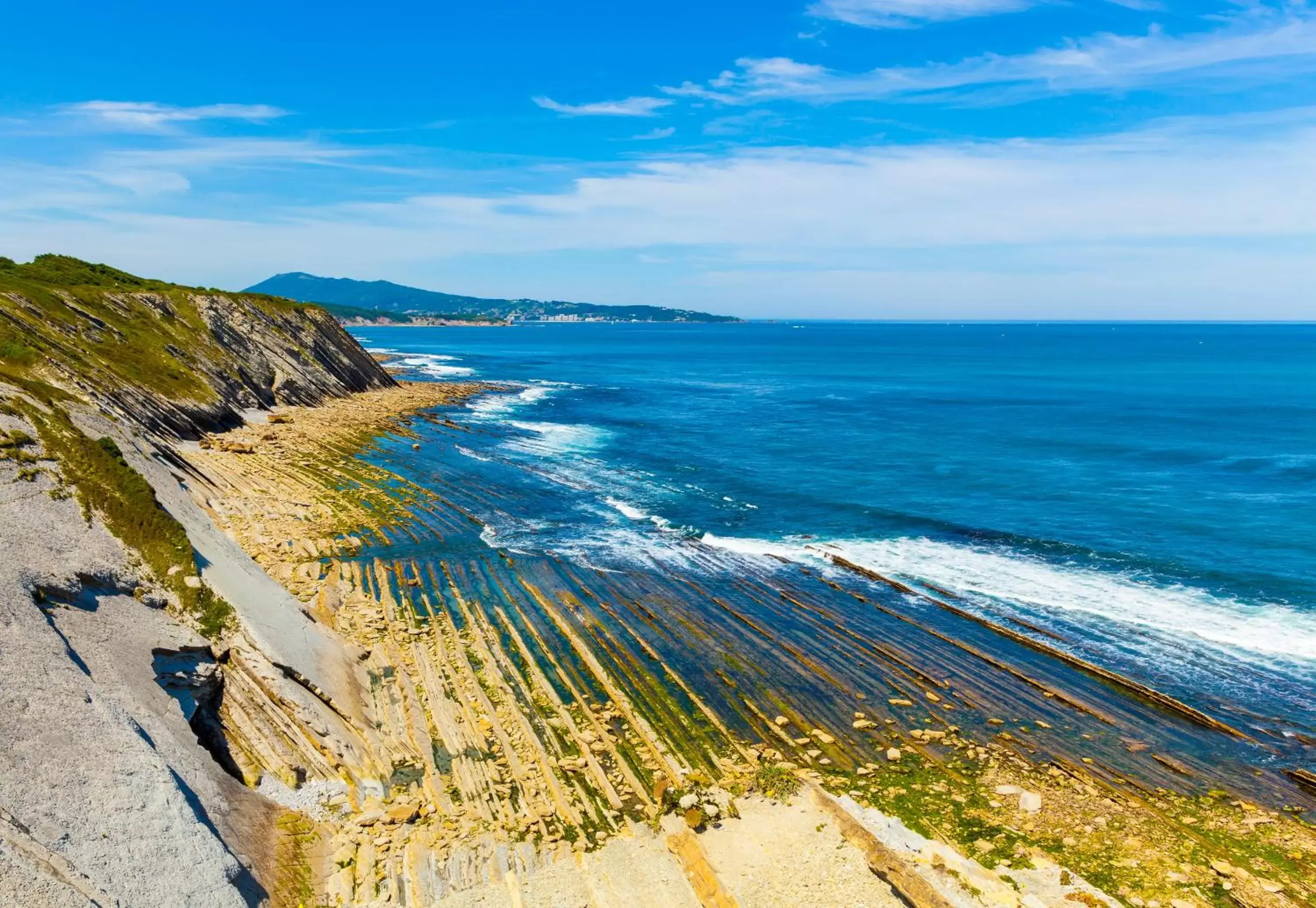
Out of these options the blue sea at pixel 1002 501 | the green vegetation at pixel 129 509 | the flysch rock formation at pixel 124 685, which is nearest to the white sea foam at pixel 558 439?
the blue sea at pixel 1002 501

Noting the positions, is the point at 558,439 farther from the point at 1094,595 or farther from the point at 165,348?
the point at 1094,595

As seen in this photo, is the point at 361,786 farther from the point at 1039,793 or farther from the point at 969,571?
the point at 969,571

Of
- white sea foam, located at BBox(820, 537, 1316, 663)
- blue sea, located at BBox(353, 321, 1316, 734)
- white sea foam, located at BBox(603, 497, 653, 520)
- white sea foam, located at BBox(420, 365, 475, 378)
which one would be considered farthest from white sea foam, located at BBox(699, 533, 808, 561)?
white sea foam, located at BBox(420, 365, 475, 378)

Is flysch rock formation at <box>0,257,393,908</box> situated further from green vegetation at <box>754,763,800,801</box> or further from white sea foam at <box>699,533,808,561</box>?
white sea foam at <box>699,533,808,561</box>

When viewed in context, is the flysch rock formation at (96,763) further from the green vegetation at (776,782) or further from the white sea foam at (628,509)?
the white sea foam at (628,509)

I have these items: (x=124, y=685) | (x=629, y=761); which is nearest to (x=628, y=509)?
(x=629, y=761)

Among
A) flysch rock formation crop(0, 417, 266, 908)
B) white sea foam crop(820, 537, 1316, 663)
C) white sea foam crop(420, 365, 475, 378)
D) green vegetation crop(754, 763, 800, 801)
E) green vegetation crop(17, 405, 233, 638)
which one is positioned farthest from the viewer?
white sea foam crop(420, 365, 475, 378)

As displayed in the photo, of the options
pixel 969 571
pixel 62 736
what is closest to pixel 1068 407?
pixel 969 571
